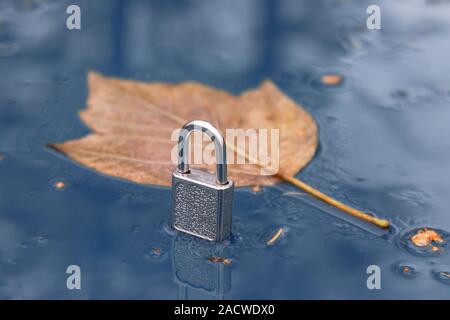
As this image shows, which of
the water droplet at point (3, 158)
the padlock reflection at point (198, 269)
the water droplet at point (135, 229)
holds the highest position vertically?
the water droplet at point (3, 158)

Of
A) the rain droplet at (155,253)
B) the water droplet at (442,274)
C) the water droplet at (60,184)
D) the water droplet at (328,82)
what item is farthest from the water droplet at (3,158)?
the water droplet at (442,274)

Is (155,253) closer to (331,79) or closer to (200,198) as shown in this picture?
(200,198)

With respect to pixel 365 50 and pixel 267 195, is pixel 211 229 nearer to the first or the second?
pixel 267 195

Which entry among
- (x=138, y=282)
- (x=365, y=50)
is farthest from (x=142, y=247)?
(x=365, y=50)

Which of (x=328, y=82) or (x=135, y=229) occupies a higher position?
(x=328, y=82)

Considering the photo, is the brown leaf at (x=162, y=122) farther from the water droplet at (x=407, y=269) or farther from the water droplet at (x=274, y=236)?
the water droplet at (x=407, y=269)

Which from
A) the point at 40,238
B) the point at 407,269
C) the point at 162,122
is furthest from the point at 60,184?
the point at 407,269
